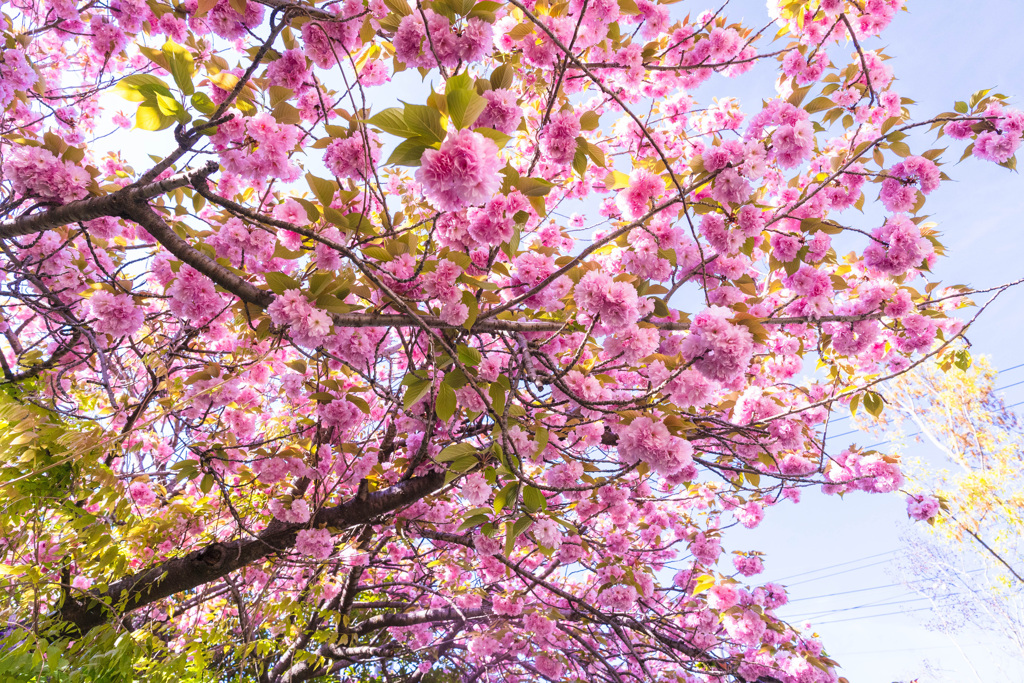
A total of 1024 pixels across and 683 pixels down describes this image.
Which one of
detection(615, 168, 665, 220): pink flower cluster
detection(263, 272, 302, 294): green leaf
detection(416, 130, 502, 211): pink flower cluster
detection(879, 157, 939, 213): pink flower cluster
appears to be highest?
detection(879, 157, 939, 213): pink flower cluster

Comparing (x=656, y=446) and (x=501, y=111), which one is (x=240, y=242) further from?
(x=656, y=446)

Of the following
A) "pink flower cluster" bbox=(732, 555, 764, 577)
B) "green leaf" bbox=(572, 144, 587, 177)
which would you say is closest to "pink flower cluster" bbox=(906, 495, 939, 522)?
"pink flower cluster" bbox=(732, 555, 764, 577)

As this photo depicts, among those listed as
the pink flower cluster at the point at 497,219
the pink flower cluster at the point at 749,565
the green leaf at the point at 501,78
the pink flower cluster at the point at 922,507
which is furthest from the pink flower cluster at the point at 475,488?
the pink flower cluster at the point at 922,507

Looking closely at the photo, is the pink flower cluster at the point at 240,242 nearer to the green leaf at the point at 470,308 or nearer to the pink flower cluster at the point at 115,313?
the pink flower cluster at the point at 115,313

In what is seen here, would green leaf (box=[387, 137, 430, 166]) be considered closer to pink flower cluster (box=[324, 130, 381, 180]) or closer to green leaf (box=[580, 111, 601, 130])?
pink flower cluster (box=[324, 130, 381, 180])

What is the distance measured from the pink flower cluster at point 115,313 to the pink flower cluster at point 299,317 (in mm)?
1199

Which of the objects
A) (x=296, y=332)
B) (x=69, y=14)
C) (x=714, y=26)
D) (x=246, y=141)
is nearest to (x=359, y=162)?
(x=246, y=141)

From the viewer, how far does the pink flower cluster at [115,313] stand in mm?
2098

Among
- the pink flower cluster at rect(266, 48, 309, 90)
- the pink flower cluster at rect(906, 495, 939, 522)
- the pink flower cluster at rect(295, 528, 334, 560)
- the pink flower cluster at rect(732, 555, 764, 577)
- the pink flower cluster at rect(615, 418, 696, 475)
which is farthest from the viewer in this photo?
the pink flower cluster at rect(732, 555, 764, 577)

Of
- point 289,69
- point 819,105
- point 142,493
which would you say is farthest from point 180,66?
point 142,493

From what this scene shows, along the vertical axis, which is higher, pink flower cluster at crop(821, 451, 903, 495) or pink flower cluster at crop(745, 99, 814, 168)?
pink flower cluster at crop(745, 99, 814, 168)

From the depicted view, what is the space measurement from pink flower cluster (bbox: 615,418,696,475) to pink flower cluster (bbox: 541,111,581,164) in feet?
3.56

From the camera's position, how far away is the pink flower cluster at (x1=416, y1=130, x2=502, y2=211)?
3.53 ft

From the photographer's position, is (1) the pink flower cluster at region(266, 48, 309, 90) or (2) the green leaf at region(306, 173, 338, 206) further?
(1) the pink flower cluster at region(266, 48, 309, 90)
